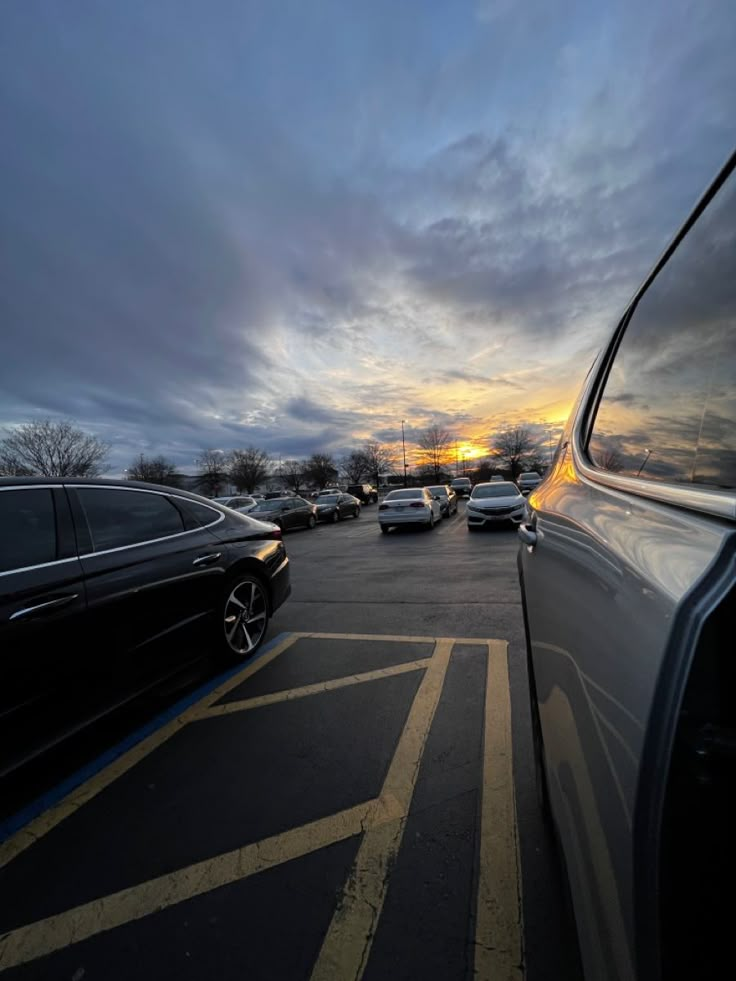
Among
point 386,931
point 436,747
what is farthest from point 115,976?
point 436,747

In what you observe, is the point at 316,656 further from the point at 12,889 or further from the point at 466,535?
the point at 466,535

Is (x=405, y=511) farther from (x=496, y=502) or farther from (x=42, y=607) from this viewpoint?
(x=42, y=607)

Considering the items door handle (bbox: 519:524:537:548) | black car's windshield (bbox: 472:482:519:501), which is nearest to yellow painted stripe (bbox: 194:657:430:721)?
door handle (bbox: 519:524:537:548)

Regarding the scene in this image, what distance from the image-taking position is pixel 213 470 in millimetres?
73562

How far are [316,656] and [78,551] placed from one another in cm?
215

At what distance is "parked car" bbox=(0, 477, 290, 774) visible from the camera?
217cm

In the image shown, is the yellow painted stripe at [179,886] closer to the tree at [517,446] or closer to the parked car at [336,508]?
the parked car at [336,508]

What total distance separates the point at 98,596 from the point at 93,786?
970 mm

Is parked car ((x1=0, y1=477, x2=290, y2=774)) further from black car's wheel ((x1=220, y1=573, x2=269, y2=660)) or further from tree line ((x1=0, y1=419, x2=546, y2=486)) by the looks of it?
tree line ((x1=0, y1=419, x2=546, y2=486))

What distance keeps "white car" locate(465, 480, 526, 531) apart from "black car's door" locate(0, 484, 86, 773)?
11073mm

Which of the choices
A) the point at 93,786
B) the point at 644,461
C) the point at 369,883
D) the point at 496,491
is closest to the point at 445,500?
the point at 496,491

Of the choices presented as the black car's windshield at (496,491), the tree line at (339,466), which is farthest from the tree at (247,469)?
the black car's windshield at (496,491)

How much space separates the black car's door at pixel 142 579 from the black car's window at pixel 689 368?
106 inches

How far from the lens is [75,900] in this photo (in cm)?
Answer: 171
